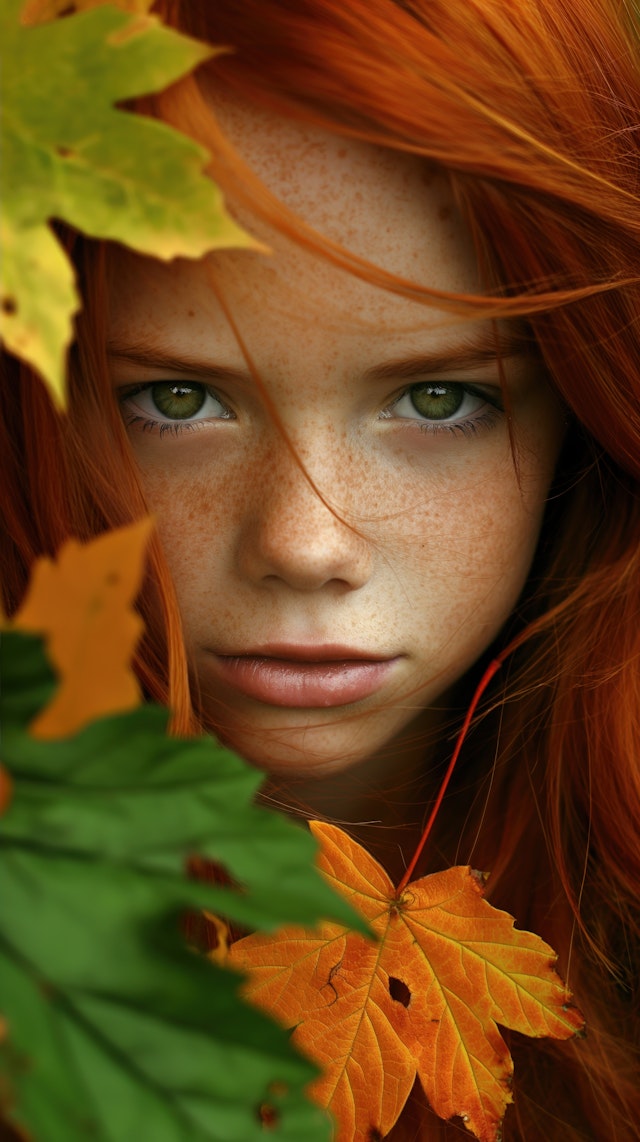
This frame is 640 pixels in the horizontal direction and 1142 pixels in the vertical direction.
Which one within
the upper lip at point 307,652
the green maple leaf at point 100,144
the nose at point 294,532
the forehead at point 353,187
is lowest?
the upper lip at point 307,652

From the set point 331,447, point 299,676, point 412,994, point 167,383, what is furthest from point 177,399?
point 412,994

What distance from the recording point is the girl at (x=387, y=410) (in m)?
0.73

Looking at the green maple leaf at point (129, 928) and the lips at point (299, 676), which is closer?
the green maple leaf at point (129, 928)

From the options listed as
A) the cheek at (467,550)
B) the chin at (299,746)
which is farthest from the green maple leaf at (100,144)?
the chin at (299,746)

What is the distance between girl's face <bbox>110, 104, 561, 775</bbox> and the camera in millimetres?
742

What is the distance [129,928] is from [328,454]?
1.52 ft

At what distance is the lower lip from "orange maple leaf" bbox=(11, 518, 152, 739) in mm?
468

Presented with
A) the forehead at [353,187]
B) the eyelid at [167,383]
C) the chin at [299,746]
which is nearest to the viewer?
→ the forehead at [353,187]

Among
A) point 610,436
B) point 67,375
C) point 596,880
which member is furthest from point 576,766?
point 67,375

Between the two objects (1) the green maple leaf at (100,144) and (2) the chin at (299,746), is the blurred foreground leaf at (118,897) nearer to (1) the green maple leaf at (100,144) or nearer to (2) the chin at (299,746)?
(1) the green maple leaf at (100,144)

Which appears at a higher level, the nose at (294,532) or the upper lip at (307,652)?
the nose at (294,532)

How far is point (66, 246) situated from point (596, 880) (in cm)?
Result: 80

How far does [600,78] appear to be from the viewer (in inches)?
33.5

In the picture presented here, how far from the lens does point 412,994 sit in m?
0.85
